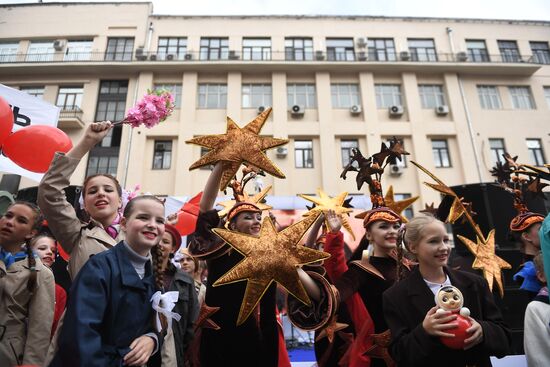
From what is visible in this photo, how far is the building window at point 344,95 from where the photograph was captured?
17219 millimetres

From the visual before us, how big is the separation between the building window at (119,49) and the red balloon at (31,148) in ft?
51.5

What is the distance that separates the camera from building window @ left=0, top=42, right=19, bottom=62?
1825 centimetres

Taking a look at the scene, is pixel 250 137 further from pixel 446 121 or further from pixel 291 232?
pixel 446 121

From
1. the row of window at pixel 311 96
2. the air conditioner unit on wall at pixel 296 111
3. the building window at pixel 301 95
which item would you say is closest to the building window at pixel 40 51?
the row of window at pixel 311 96

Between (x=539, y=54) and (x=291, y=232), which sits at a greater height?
(x=539, y=54)

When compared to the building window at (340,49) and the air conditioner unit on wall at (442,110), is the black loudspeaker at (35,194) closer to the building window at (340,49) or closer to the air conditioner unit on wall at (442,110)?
the building window at (340,49)

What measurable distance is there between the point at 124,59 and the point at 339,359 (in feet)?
62.4

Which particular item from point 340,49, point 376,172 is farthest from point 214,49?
point 376,172

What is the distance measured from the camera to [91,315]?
163cm

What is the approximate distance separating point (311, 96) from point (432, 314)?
16.5m

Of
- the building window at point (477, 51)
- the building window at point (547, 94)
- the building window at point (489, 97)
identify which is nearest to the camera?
the building window at point (489, 97)

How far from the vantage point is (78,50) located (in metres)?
18.4

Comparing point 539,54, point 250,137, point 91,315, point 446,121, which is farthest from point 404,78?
point 91,315

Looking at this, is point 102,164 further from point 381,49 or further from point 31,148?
point 381,49
